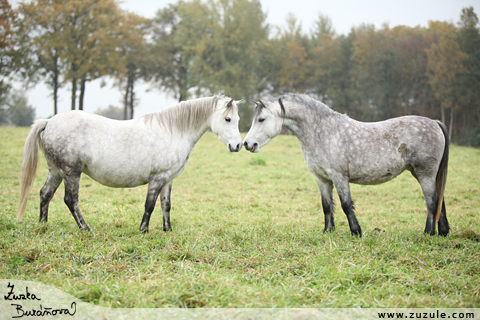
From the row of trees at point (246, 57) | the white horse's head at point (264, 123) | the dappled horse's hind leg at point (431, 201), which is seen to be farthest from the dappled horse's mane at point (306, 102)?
the row of trees at point (246, 57)

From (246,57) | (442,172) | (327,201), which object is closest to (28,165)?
(327,201)

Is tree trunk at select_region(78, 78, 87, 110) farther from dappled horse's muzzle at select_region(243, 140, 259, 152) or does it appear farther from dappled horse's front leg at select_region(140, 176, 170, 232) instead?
dappled horse's muzzle at select_region(243, 140, 259, 152)

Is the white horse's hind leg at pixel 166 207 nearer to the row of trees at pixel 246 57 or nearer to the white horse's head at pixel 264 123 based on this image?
the white horse's head at pixel 264 123

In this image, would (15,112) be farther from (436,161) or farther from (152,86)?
(436,161)

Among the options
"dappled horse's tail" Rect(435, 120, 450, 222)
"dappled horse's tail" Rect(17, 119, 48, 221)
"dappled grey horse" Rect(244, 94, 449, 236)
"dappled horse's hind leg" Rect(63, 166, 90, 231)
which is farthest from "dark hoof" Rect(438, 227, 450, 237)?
"dappled horse's tail" Rect(17, 119, 48, 221)

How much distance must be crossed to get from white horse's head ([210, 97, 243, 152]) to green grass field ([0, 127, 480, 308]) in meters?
1.36

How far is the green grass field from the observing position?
2.80 m

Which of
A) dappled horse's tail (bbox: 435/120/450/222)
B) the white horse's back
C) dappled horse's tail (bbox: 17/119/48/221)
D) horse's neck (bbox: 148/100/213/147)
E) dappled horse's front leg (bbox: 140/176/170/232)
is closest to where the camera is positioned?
the white horse's back

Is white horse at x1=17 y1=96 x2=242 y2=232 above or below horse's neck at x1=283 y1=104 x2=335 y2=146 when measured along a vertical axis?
below

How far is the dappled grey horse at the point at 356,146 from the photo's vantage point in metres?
4.84

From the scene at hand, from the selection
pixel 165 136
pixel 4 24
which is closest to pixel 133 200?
pixel 165 136

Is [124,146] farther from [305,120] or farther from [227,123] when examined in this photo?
[305,120]

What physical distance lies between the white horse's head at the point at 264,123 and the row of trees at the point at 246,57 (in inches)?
884

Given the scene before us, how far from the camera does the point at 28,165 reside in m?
4.82
